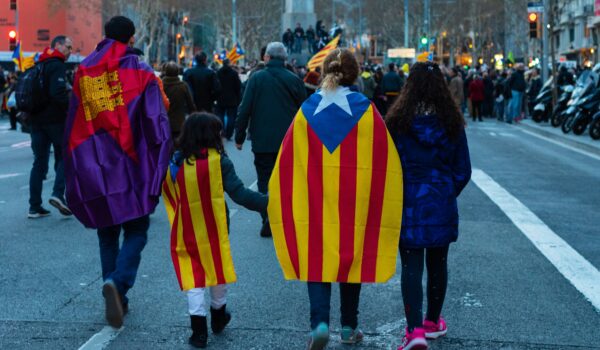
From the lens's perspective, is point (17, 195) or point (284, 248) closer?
point (284, 248)

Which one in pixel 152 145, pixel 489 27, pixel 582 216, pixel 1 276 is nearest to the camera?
pixel 152 145

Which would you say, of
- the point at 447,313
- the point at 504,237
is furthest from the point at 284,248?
the point at 504,237

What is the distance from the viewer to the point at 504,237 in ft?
31.4

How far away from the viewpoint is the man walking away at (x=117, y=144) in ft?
19.6

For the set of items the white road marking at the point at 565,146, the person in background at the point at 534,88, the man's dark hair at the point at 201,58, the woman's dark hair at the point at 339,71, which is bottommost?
the white road marking at the point at 565,146

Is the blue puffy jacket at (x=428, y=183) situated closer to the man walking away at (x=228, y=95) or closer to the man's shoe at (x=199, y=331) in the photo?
the man's shoe at (x=199, y=331)

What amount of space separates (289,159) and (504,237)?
4598 millimetres

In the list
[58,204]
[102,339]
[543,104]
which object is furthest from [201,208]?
[543,104]

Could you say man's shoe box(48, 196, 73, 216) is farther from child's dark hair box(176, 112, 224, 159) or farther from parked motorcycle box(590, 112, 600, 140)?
parked motorcycle box(590, 112, 600, 140)

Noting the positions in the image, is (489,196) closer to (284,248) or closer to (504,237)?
(504,237)

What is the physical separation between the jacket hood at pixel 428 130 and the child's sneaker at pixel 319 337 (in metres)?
1.02

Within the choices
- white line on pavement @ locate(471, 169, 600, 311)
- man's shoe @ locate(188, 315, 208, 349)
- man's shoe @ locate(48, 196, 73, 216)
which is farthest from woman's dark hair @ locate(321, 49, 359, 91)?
man's shoe @ locate(48, 196, 73, 216)

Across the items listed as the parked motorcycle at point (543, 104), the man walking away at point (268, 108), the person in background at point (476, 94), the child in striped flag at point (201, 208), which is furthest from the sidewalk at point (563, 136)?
the child in striped flag at point (201, 208)

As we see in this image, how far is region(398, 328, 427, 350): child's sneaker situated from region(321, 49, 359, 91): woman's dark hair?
1274 millimetres
